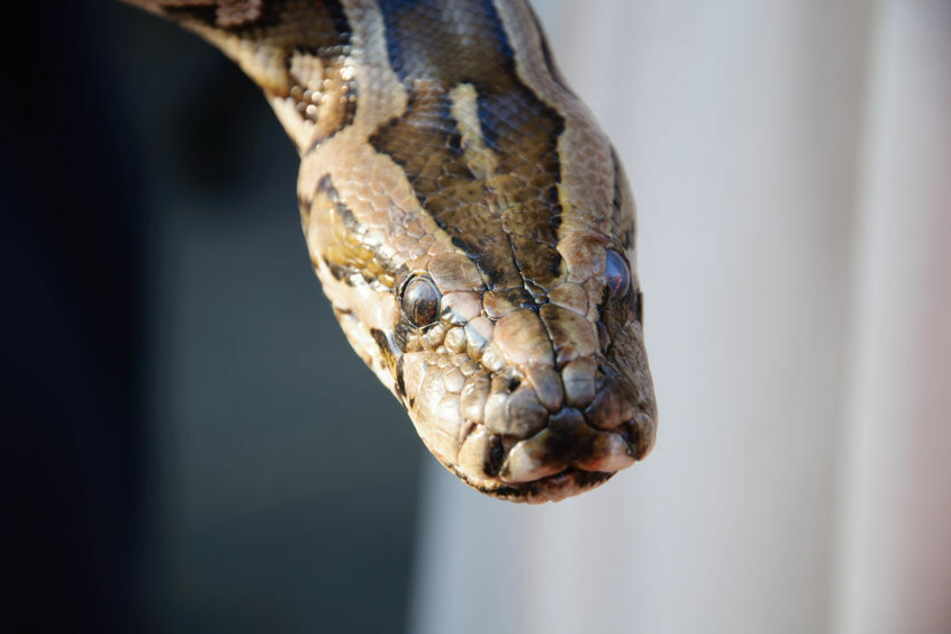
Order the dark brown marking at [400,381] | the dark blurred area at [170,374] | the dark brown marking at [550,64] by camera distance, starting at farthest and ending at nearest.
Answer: the dark blurred area at [170,374] → the dark brown marking at [550,64] → the dark brown marking at [400,381]

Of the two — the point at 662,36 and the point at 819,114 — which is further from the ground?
the point at 662,36

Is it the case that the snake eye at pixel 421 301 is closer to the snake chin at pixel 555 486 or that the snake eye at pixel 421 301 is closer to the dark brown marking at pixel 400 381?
the dark brown marking at pixel 400 381

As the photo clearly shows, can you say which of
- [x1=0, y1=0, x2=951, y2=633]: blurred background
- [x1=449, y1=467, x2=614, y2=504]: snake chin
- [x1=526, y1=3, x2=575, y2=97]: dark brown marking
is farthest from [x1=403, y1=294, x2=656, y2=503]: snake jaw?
[x1=0, y1=0, x2=951, y2=633]: blurred background

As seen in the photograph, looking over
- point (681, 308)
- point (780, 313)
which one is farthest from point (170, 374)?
point (780, 313)

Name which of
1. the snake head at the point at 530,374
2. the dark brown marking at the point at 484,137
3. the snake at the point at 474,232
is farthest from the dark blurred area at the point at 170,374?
the snake head at the point at 530,374

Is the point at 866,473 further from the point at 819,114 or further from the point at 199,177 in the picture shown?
the point at 199,177

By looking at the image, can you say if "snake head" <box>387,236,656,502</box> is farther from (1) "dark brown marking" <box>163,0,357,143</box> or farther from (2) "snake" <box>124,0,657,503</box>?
(1) "dark brown marking" <box>163,0,357,143</box>

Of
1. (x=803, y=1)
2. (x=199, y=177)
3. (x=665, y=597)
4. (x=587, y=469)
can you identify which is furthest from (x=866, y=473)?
(x=199, y=177)
